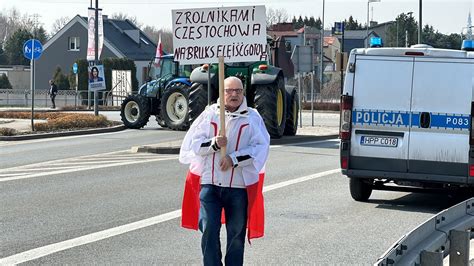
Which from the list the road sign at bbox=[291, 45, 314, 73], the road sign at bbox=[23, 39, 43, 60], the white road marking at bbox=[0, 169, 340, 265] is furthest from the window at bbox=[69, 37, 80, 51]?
the white road marking at bbox=[0, 169, 340, 265]

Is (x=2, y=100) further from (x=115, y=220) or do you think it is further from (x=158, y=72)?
(x=115, y=220)

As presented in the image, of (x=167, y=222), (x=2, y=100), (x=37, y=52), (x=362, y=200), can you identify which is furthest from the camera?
(x=2, y=100)

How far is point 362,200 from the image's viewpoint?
527 inches

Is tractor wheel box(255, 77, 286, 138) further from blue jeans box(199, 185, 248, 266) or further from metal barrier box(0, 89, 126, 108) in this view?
metal barrier box(0, 89, 126, 108)

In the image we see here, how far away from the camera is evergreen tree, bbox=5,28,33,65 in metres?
108

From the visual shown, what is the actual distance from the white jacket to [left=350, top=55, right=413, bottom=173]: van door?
5127mm

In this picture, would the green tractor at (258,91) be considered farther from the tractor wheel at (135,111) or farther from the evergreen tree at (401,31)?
the evergreen tree at (401,31)

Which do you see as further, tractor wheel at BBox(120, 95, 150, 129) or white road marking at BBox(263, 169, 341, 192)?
tractor wheel at BBox(120, 95, 150, 129)

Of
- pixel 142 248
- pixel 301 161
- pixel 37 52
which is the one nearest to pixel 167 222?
pixel 142 248

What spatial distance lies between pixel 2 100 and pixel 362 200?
52.4 m

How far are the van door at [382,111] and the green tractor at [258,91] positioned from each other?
10.1 m

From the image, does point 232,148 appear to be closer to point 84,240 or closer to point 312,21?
point 84,240

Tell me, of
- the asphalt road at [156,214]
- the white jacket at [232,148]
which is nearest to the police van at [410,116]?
the asphalt road at [156,214]

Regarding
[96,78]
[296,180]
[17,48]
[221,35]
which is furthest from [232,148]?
[17,48]
